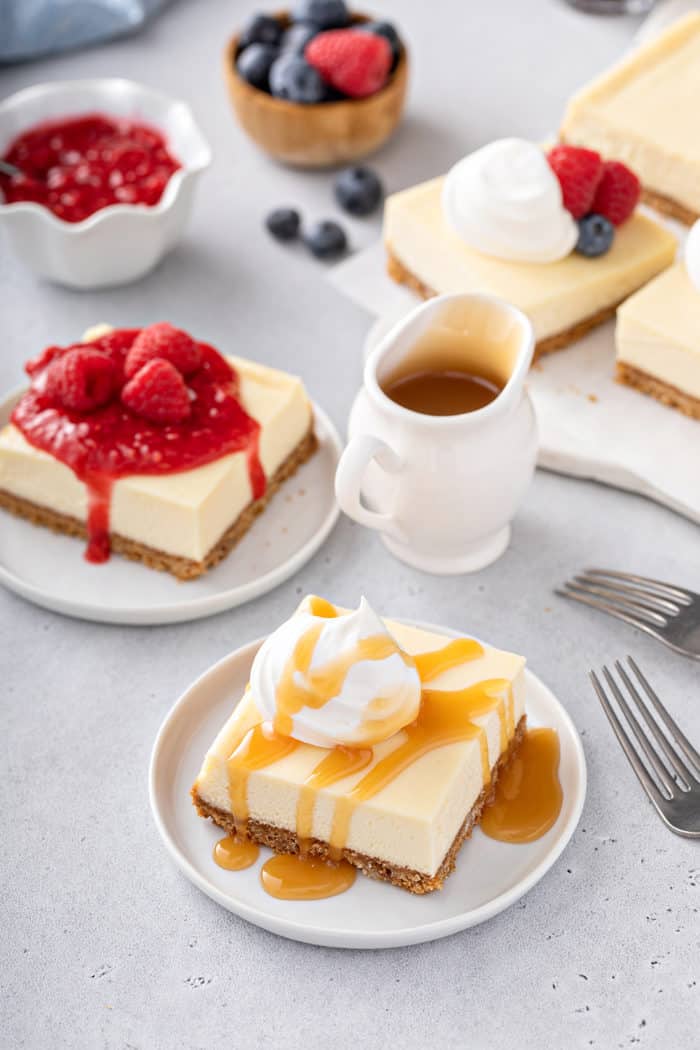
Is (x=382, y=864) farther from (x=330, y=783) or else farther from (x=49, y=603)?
(x=49, y=603)

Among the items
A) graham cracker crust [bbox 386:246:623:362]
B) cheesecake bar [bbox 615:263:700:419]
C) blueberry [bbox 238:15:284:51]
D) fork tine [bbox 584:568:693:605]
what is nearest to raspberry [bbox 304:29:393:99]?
blueberry [bbox 238:15:284:51]

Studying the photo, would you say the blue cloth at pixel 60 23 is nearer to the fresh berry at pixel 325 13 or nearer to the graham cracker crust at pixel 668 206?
the fresh berry at pixel 325 13

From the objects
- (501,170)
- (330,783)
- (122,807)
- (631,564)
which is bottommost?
(122,807)

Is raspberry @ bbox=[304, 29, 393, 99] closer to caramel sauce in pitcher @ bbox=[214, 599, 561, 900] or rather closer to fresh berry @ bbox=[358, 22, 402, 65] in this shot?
fresh berry @ bbox=[358, 22, 402, 65]

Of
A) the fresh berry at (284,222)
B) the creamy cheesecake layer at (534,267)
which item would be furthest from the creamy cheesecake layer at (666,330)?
the fresh berry at (284,222)

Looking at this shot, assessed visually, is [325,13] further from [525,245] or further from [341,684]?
[341,684]

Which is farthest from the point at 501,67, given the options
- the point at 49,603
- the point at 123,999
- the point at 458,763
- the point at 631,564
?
the point at 123,999
